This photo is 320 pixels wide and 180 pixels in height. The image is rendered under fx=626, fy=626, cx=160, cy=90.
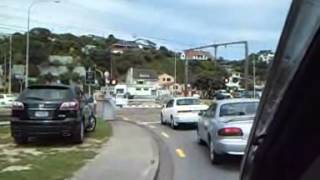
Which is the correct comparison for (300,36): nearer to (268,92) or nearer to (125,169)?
(268,92)

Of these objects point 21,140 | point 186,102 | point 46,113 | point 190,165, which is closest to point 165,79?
point 186,102

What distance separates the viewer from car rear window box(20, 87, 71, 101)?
1704 cm

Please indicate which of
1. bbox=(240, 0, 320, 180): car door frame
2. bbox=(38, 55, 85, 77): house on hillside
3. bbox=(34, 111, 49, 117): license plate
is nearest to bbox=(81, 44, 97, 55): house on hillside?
bbox=(38, 55, 85, 77): house on hillside

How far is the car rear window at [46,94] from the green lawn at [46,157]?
4.48ft

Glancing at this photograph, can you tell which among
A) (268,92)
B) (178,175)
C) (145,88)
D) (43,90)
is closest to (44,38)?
(145,88)

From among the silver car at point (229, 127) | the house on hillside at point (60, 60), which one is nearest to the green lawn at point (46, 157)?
the silver car at point (229, 127)

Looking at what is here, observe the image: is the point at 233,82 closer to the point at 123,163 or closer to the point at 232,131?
the point at 123,163

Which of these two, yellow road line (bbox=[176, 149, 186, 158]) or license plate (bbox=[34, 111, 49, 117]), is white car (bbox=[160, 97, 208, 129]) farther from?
license plate (bbox=[34, 111, 49, 117])

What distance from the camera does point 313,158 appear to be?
6.77 feet

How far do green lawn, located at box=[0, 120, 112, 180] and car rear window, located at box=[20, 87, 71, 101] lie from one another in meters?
1.37

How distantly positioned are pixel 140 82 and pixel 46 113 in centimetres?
12100

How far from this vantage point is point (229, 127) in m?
13.0

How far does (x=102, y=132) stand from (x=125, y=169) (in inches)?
420

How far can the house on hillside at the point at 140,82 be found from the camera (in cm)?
13000
